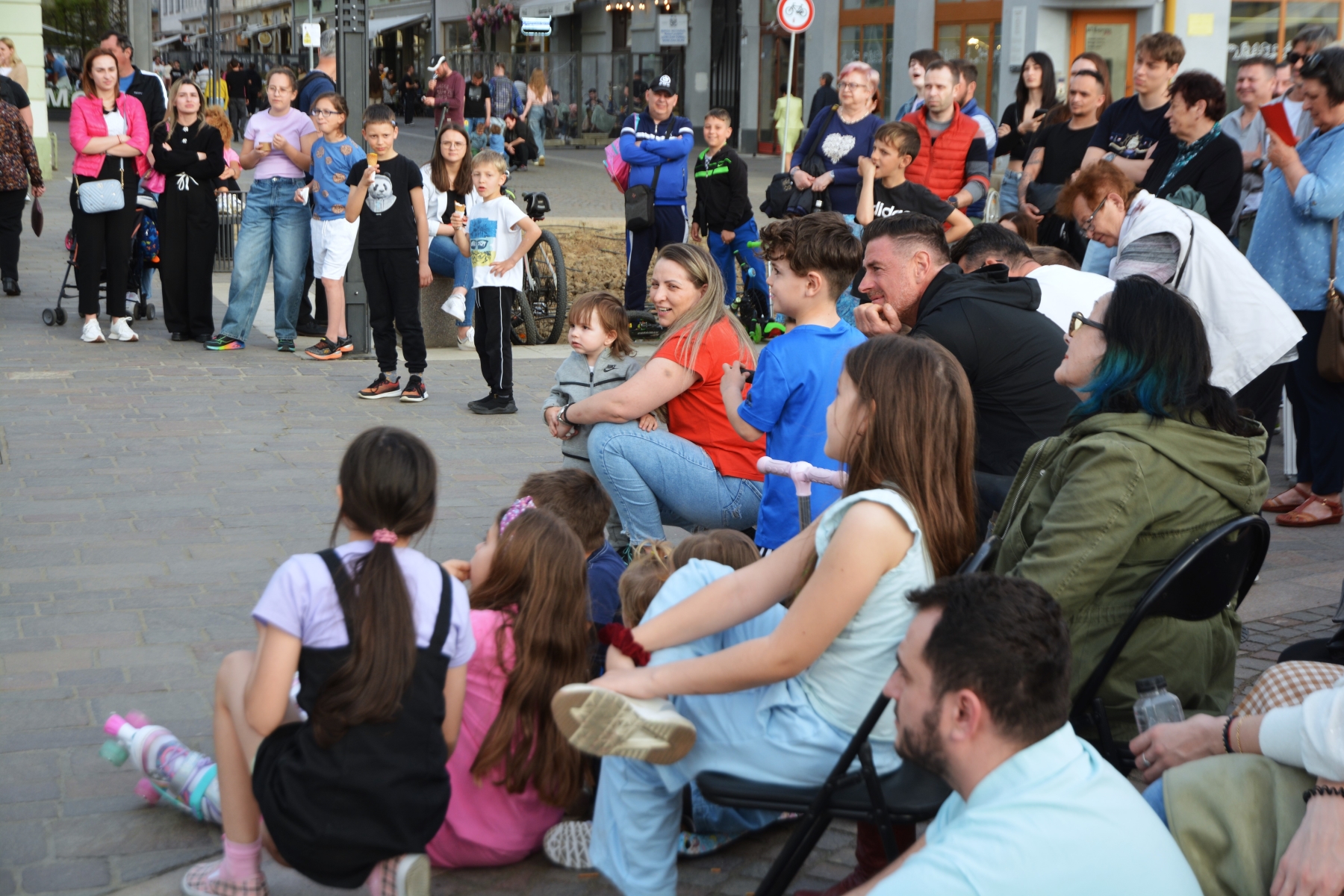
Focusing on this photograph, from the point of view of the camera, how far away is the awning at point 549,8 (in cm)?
4191

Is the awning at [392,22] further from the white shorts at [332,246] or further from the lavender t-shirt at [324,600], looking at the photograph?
the lavender t-shirt at [324,600]

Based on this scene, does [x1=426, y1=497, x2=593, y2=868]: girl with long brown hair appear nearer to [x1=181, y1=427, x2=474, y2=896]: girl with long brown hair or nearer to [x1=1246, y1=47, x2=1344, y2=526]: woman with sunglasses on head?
[x1=181, y1=427, x2=474, y2=896]: girl with long brown hair

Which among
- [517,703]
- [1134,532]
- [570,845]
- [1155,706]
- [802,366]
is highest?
[802,366]

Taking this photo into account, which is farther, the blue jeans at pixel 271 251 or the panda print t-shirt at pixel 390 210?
the blue jeans at pixel 271 251

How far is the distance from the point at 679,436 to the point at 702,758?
2.31 meters

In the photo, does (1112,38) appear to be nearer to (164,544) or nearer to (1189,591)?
(164,544)

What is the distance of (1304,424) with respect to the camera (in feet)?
20.8

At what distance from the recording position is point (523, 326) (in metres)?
10.5

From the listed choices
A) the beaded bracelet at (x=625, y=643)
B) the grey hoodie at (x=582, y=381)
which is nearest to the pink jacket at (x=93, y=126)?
the grey hoodie at (x=582, y=381)

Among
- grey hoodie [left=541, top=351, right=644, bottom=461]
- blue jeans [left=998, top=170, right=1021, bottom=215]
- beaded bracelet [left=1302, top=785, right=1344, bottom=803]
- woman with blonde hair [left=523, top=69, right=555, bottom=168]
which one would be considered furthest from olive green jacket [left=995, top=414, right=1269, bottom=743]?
woman with blonde hair [left=523, top=69, right=555, bottom=168]

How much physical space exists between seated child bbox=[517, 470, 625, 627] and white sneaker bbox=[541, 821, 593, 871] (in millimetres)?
634

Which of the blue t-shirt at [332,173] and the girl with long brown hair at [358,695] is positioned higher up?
the blue t-shirt at [332,173]

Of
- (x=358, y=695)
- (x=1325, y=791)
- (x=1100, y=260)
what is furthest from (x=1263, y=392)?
(x=358, y=695)

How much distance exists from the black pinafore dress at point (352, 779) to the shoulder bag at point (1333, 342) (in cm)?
461
